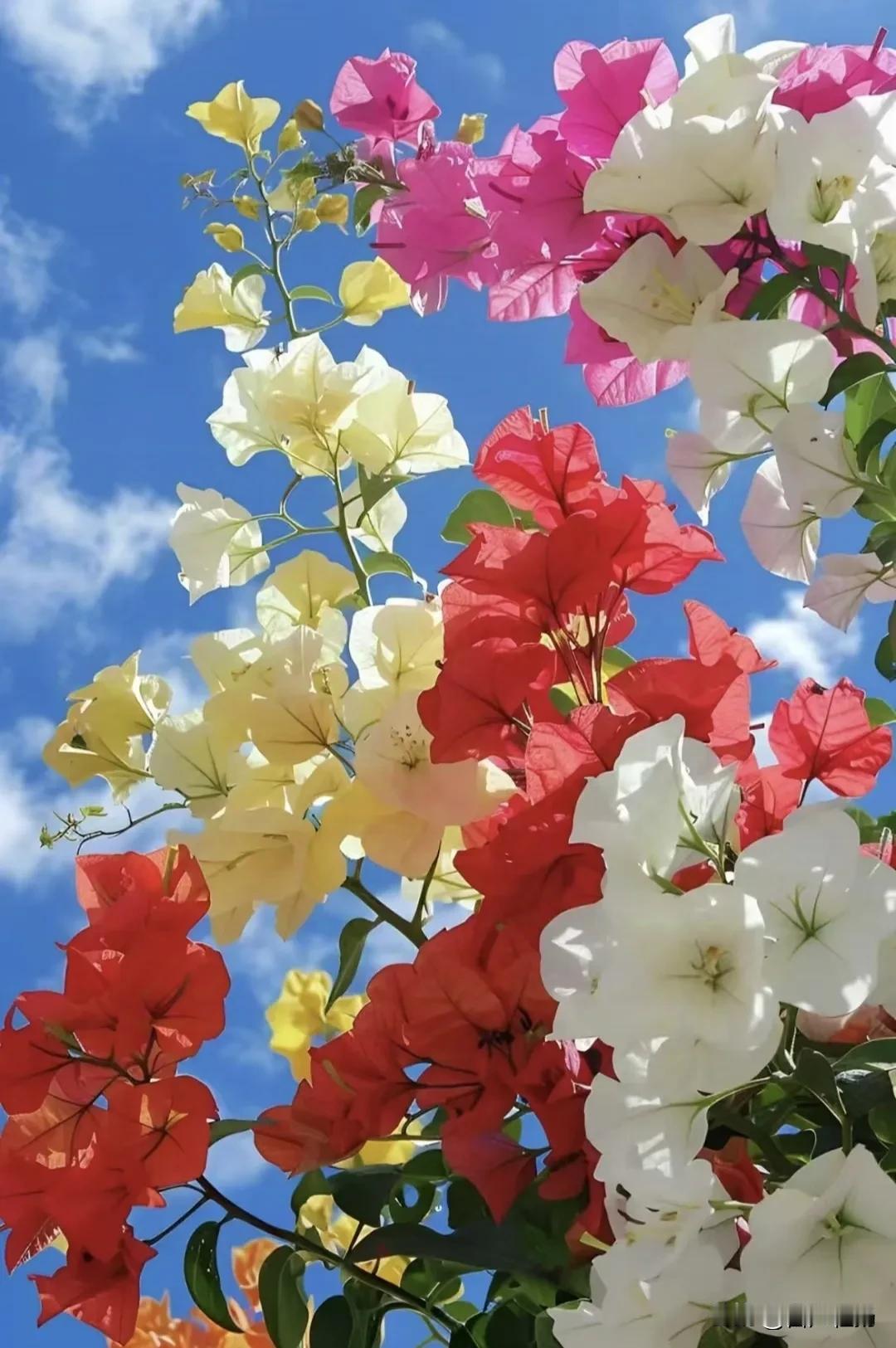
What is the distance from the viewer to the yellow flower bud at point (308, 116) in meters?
0.80

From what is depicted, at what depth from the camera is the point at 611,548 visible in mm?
579

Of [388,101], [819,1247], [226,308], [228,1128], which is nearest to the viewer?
[819,1247]

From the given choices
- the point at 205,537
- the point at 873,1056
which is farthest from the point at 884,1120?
the point at 205,537

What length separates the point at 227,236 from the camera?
0.85m

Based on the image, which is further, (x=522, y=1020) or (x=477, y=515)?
(x=477, y=515)

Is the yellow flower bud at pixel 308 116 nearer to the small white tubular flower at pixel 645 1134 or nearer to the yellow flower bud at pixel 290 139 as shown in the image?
the yellow flower bud at pixel 290 139

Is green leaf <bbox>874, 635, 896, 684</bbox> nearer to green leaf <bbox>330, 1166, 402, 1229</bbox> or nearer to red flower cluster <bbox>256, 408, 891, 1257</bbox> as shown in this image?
red flower cluster <bbox>256, 408, 891, 1257</bbox>

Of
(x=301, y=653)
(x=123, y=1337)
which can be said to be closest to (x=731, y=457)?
(x=301, y=653)

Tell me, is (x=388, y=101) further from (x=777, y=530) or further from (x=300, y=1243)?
(x=300, y=1243)

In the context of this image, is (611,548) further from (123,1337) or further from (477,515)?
(123,1337)

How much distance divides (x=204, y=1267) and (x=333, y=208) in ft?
1.85

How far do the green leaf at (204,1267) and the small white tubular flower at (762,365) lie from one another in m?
0.40

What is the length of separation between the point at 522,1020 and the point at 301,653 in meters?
0.20

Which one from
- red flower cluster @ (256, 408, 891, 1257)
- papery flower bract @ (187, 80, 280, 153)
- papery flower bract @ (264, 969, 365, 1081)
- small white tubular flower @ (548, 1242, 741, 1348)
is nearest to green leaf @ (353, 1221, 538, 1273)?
red flower cluster @ (256, 408, 891, 1257)
